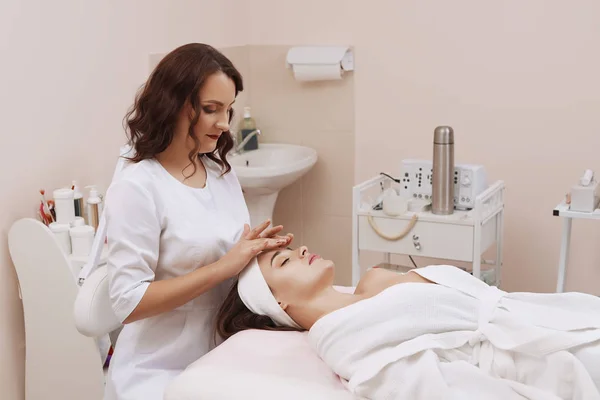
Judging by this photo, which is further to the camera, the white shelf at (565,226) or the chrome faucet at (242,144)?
the chrome faucet at (242,144)

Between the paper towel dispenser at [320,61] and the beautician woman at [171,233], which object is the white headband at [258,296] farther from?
the paper towel dispenser at [320,61]

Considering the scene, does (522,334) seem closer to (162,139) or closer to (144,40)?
(162,139)

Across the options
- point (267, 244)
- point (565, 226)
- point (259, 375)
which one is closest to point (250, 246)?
point (267, 244)

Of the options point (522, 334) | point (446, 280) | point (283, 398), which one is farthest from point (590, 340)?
point (283, 398)

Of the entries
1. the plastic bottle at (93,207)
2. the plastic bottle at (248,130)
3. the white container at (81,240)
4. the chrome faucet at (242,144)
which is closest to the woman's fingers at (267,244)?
the white container at (81,240)

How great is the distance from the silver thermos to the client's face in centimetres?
114

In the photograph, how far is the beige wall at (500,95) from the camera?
295cm

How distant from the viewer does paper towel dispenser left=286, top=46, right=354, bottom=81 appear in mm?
3227

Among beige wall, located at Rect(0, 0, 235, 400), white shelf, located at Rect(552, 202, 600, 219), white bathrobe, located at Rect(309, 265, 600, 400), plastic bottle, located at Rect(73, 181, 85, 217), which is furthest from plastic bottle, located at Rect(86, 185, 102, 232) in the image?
white shelf, located at Rect(552, 202, 600, 219)

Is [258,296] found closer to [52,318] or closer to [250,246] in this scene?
[250,246]

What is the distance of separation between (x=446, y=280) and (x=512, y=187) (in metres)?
1.70

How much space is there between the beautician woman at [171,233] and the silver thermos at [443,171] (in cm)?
114

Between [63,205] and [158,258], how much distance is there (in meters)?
0.75

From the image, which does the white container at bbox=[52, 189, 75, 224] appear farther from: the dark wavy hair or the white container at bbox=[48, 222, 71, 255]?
the dark wavy hair
